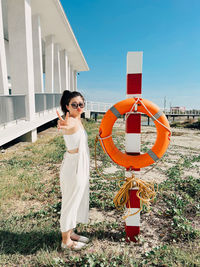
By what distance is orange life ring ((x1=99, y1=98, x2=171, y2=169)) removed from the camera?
6.89ft

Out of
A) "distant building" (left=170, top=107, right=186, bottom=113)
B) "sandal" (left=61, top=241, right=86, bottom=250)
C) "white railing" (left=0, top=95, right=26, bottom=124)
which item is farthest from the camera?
"distant building" (left=170, top=107, right=186, bottom=113)

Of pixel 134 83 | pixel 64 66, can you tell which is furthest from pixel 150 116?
pixel 64 66

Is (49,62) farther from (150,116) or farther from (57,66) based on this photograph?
(150,116)

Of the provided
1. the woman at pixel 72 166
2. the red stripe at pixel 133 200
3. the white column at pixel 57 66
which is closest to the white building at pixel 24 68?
the white column at pixel 57 66

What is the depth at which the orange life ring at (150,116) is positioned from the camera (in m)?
2.10

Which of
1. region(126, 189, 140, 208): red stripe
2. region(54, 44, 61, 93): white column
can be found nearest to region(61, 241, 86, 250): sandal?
region(126, 189, 140, 208): red stripe

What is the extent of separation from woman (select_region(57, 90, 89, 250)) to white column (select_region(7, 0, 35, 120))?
6154 millimetres

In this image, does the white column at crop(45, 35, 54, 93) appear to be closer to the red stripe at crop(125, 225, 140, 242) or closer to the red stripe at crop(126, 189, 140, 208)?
the red stripe at crop(126, 189, 140, 208)

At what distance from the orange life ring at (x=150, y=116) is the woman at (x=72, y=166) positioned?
0.37m

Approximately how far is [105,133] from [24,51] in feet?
22.1

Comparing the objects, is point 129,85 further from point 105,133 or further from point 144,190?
point 144,190

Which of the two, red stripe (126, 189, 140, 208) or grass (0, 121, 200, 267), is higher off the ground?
red stripe (126, 189, 140, 208)

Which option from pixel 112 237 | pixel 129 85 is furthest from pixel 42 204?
pixel 129 85

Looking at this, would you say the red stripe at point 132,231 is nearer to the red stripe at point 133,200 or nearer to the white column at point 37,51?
the red stripe at point 133,200
